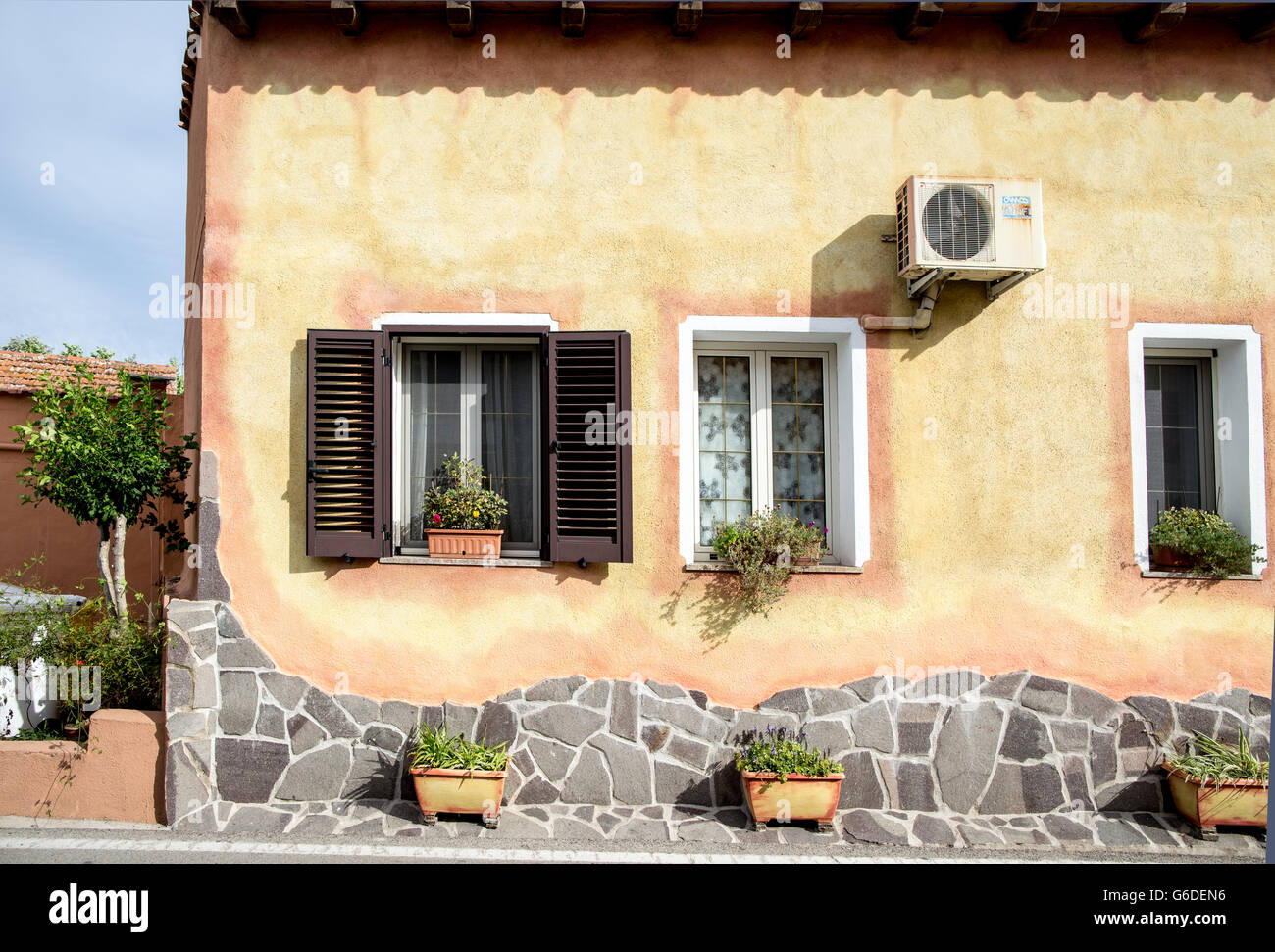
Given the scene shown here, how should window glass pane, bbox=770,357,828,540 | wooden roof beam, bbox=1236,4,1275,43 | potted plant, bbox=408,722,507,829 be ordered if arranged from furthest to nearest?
window glass pane, bbox=770,357,828,540
wooden roof beam, bbox=1236,4,1275,43
potted plant, bbox=408,722,507,829

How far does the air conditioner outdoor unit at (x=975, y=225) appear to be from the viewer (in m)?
5.87

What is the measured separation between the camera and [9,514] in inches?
367

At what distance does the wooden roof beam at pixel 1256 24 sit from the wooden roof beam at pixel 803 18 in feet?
10.4

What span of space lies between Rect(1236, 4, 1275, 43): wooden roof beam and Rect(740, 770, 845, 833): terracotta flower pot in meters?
6.20

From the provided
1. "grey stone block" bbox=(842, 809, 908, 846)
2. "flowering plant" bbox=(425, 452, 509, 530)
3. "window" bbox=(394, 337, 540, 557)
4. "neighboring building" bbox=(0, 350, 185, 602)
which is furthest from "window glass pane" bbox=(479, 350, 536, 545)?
"neighboring building" bbox=(0, 350, 185, 602)

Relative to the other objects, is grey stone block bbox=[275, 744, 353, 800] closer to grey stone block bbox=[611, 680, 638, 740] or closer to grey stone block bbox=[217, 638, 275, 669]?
grey stone block bbox=[217, 638, 275, 669]

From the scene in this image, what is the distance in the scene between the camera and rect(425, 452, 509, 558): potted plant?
611 centimetres

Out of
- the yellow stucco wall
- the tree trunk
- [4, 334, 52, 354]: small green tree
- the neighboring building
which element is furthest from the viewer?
[4, 334, 52, 354]: small green tree

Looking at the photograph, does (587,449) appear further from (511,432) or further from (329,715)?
(329,715)

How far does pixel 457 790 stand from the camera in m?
5.61

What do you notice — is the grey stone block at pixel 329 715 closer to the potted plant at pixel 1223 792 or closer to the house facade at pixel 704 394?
the house facade at pixel 704 394

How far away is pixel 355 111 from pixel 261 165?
78cm
